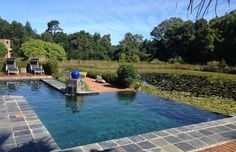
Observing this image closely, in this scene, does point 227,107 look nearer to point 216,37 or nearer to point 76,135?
point 76,135

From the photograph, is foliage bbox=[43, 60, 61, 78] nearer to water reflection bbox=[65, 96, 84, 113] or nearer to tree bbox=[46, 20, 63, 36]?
water reflection bbox=[65, 96, 84, 113]

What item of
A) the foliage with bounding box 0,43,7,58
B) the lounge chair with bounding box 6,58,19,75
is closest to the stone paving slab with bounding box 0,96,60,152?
the lounge chair with bounding box 6,58,19,75

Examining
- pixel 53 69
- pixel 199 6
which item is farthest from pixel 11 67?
pixel 199 6

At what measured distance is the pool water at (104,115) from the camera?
18.1ft

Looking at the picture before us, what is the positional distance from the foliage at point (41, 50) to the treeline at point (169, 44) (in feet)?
13.7

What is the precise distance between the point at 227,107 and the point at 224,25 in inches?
1225

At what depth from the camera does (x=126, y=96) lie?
10.2 m

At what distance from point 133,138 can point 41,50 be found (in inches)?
1398

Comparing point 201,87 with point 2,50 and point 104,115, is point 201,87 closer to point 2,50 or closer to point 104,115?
point 104,115

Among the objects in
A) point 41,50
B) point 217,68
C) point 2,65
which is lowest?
point 217,68

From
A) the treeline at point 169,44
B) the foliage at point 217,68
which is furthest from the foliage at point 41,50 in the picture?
the foliage at point 217,68

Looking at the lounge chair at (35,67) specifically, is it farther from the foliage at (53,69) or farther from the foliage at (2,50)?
the foliage at (2,50)

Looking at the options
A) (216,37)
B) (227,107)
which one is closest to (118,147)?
(227,107)

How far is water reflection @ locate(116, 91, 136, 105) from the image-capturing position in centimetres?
927
